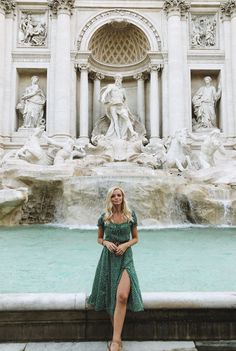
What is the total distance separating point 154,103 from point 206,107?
274 centimetres

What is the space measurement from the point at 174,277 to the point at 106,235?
197cm

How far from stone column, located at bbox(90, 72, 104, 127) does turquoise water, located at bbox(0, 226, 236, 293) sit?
11799mm

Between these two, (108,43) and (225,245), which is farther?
(108,43)

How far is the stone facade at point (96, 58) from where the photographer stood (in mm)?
18594

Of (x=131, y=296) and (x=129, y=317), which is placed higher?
(x=131, y=296)

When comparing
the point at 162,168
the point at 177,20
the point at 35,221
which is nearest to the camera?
the point at 35,221

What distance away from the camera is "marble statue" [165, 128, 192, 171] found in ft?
48.2

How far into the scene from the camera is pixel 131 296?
2936 mm

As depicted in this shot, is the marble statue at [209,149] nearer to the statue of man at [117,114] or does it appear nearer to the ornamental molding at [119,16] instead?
the statue of man at [117,114]

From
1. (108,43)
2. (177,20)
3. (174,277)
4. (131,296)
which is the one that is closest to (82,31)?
(108,43)

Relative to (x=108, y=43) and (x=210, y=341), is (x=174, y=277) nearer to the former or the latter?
(x=210, y=341)

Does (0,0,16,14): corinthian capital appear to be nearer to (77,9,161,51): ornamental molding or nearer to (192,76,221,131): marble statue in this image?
(77,9,161,51): ornamental molding

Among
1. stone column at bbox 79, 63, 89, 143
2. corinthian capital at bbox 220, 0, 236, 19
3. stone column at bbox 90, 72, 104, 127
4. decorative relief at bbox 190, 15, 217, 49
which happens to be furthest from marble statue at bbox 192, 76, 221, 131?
stone column at bbox 79, 63, 89, 143

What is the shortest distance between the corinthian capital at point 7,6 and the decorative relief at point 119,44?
4418mm
